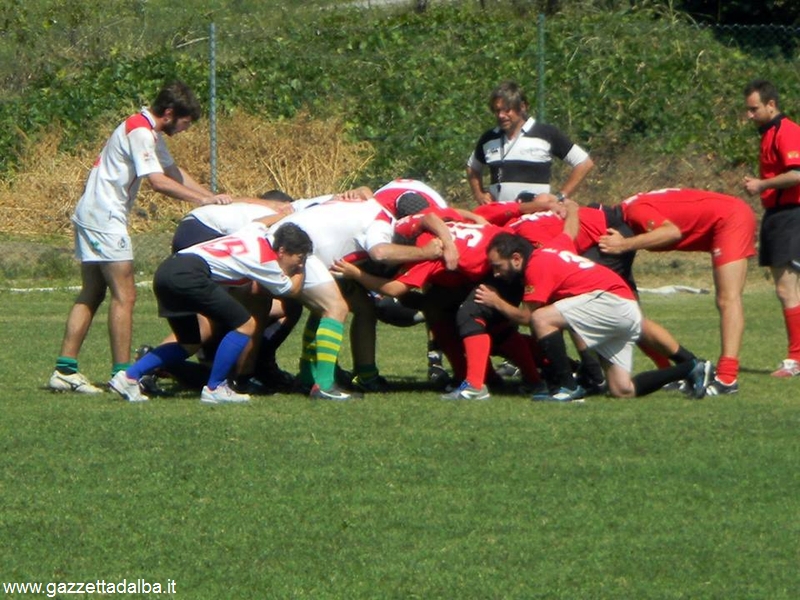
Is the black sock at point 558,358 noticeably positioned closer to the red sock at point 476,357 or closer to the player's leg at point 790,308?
the red sock at point 476,357

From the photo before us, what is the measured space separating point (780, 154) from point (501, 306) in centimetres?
264

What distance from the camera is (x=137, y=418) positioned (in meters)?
7.82

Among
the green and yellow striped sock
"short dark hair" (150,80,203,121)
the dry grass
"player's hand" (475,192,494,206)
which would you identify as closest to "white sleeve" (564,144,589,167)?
"player's hand" (475,192,494,206)

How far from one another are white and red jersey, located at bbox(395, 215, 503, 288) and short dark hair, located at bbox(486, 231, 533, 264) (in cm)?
21

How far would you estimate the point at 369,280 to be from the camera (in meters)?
8.90

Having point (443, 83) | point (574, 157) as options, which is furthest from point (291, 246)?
point (443, 83)

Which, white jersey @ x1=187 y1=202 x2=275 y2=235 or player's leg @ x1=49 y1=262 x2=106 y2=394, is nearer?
player's leg @ x1=49 y1=262 x2=106 y2=394

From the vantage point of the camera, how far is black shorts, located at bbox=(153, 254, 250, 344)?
825 centimetres

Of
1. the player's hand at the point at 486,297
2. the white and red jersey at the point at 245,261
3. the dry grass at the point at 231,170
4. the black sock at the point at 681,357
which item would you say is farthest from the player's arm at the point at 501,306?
the dry grass at the point at 231,170

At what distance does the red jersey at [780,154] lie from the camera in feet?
32.7

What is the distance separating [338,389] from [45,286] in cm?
751

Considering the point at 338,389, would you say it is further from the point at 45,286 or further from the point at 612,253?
the point at 45,286

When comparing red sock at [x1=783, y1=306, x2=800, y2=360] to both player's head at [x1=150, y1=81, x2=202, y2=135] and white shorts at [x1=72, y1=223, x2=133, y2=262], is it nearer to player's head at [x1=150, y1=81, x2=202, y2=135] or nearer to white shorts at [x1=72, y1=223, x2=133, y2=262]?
player's head at [x1=150, y1=81, x2=202, y2=135]

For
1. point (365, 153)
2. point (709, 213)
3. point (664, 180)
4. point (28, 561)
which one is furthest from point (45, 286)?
point (28, 561)
